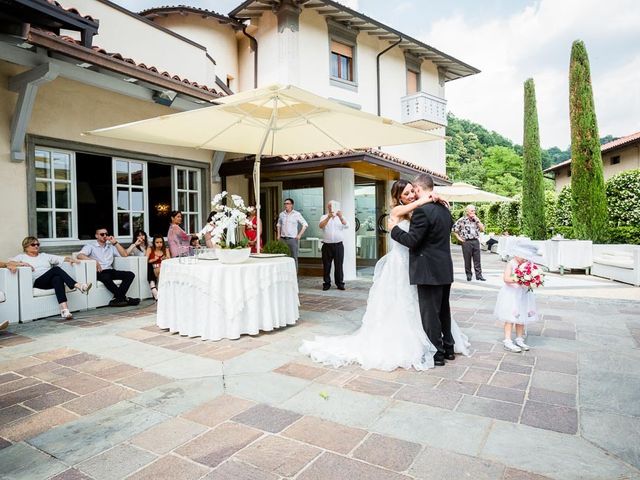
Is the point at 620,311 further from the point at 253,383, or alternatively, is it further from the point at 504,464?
Answer: the point at 253,383

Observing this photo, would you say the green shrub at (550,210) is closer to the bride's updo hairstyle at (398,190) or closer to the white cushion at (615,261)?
the white cushion at (615,261)

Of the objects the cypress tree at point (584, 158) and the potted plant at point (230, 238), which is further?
the cypress tree at point (584, 158)

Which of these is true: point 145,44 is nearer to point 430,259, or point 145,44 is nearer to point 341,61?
point 430,259

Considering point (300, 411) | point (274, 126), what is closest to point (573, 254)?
point (274, 126)

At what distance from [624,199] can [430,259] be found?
12051mm

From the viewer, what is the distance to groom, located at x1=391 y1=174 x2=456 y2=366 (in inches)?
146

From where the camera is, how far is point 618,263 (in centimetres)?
931

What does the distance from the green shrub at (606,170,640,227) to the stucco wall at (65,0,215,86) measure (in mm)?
11999

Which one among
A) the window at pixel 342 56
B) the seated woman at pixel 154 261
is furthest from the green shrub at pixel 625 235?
the seated woman at pixel 154 261

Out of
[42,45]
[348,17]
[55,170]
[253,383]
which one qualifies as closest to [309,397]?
[253,383]

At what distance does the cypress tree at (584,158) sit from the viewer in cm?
1227

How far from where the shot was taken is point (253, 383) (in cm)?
335

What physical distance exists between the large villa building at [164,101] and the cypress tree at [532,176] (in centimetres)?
424

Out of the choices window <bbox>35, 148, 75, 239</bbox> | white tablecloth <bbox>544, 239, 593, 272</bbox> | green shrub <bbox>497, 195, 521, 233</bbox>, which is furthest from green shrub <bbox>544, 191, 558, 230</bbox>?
window <bbox>35, 148, 75, 239</bbox>
